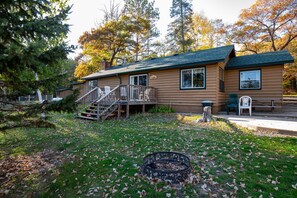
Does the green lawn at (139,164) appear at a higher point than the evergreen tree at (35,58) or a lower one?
lower

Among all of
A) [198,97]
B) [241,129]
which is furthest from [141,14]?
[241,129]

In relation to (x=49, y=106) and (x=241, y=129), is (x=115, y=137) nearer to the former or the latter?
(x=49, y=106)

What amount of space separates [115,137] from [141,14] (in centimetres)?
2188

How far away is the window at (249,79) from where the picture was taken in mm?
9430

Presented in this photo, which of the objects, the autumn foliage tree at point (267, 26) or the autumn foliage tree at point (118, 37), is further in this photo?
the autumn foliage tree at point (118, 37)

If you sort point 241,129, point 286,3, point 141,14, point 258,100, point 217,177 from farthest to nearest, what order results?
point 141,14 → point 286,3 → point 258,100 → point 241,129 → point 217,177

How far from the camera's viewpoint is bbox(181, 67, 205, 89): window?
940 centimetres

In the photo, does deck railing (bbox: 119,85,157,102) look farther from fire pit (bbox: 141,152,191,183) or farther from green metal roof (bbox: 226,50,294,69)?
fire pit (bbox: 141,152,191,183)

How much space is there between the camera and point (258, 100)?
30.1 feet

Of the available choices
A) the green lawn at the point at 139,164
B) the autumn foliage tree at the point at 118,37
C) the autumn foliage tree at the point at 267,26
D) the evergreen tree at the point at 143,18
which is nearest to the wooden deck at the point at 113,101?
the green lawn at the point at 139,164

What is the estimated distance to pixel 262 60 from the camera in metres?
9.30

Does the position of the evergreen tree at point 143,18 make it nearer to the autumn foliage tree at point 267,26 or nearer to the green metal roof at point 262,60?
the autumn foliage tree at point 267,26

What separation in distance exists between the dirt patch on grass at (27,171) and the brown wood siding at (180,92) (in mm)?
7256

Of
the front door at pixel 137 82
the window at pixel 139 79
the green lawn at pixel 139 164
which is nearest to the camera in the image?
the green lawn at pixel 139 164
